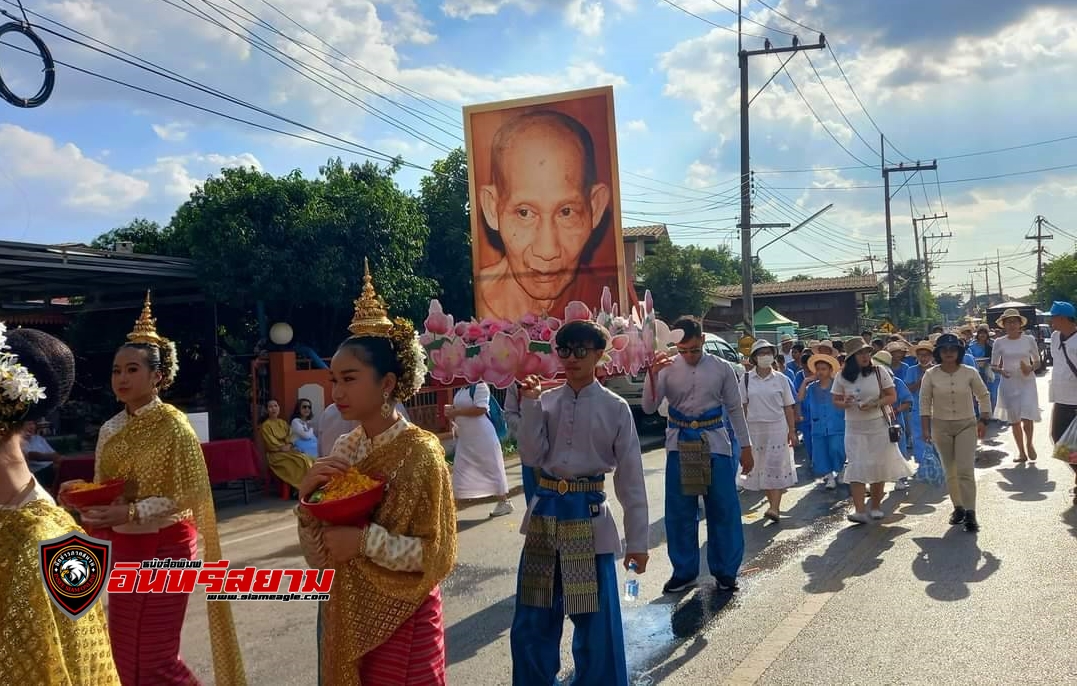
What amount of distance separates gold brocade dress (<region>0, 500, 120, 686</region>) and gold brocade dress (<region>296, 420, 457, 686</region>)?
0.71 m

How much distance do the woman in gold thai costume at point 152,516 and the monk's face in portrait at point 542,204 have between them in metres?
4.96

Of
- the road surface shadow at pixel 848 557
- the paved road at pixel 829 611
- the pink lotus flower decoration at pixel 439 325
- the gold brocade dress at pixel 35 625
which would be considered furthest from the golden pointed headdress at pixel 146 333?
the road surface shadow at pixel 848 557

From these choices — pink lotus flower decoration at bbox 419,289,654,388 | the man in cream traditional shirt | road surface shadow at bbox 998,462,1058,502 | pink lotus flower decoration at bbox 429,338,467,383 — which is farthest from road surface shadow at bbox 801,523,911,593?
pink lotus flower decoration at bbox 429,338,467,383

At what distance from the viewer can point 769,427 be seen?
8977 millimetres

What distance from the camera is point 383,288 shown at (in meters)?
14.1

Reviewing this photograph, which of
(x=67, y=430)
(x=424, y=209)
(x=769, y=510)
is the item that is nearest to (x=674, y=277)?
(x=424, y=209)

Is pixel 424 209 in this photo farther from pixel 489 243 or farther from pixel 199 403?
pixel 489 243

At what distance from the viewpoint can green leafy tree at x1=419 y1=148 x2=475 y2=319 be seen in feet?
60.6

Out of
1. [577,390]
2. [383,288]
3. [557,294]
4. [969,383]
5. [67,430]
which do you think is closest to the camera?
[577,390]

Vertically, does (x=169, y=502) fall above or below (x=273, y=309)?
below

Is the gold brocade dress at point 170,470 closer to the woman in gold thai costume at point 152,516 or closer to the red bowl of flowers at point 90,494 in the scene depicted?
the woman in gold thai costume at point 152,516

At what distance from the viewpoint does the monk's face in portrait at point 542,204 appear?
342 inches

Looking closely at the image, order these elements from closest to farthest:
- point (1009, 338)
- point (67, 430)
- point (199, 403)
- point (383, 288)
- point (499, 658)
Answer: point (499, 658)
point (1009, 338)
point (383, 288)
point (199, 403)
point (67, 430)

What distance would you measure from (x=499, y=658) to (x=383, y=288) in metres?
9.69
